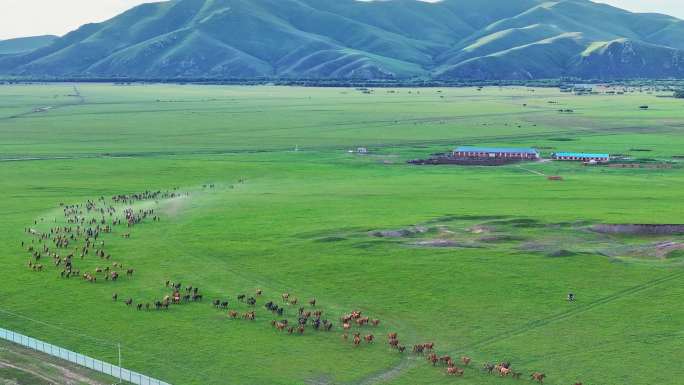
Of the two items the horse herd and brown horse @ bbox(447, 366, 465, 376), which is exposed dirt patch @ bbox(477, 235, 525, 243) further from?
brown horse @ bbox(447, 366, 465, 376)

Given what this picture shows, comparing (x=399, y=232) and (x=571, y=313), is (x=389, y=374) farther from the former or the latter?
(x=399, y=232)

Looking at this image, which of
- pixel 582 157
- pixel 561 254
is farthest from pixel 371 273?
pixel 582 157

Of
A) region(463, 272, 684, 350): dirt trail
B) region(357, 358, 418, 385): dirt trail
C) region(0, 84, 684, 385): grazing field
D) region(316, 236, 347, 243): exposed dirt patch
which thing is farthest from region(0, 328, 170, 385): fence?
region(316, 236, 347, 243): exposed dirt patch

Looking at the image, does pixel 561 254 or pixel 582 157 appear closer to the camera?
pixel 561 254

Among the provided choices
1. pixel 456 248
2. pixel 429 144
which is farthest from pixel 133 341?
pixel 429 144

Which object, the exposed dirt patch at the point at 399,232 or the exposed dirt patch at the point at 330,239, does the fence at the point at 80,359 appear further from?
the exposed dirt patch at the point at 399,232

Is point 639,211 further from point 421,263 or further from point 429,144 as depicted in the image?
point 429,144
